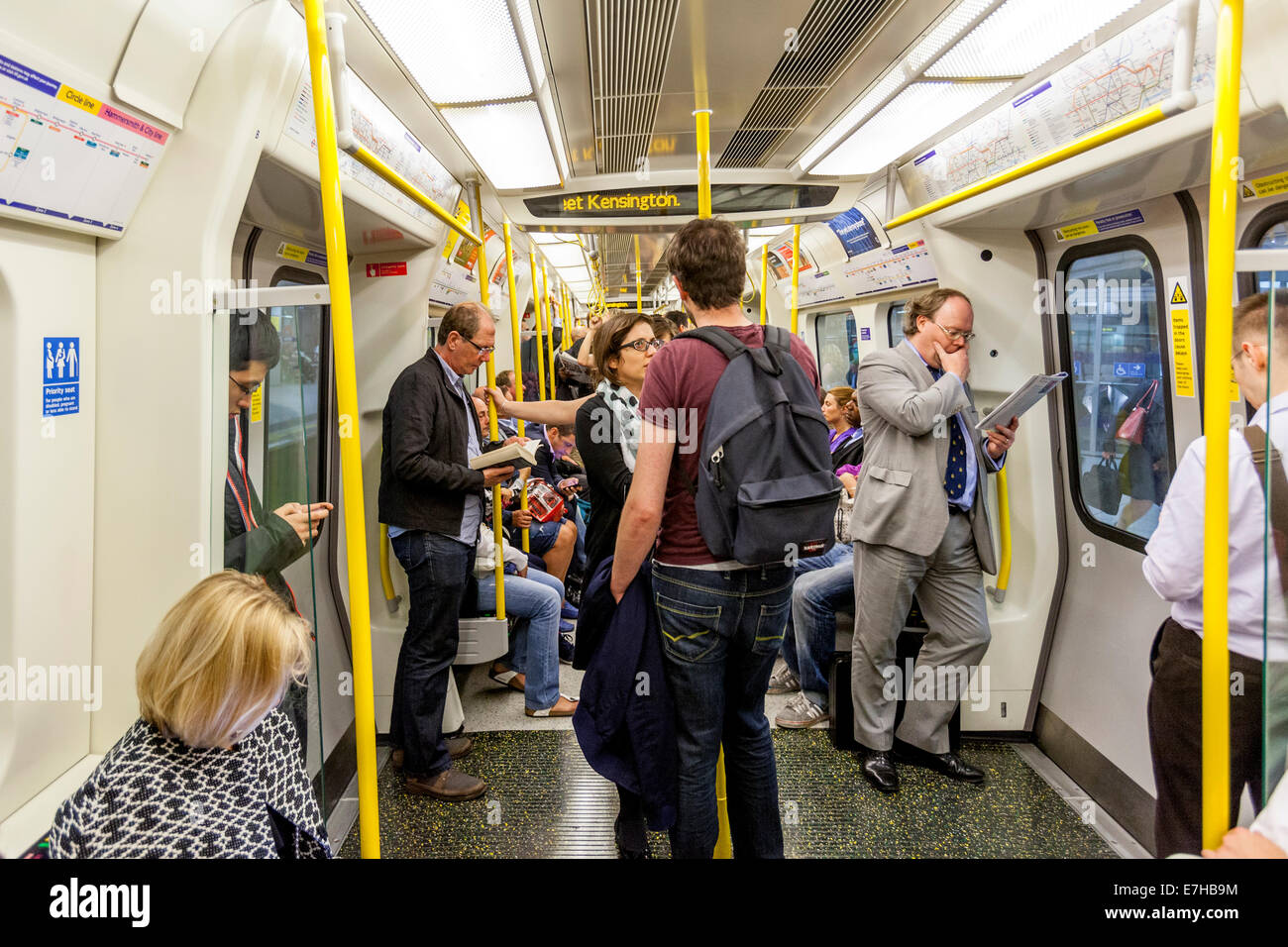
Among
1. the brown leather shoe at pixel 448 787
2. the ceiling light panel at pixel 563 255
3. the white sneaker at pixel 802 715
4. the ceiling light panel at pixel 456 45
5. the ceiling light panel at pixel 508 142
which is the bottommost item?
the brown leather shoe at pixel 448 787

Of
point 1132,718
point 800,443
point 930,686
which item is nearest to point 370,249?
point 800,443

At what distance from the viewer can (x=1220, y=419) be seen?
133 centimetres

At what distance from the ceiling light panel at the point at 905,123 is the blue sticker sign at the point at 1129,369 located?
1369 mm

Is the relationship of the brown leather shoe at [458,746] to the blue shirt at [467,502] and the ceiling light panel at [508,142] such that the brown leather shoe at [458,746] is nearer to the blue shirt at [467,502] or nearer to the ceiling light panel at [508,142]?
the blue shirt at [467,502]

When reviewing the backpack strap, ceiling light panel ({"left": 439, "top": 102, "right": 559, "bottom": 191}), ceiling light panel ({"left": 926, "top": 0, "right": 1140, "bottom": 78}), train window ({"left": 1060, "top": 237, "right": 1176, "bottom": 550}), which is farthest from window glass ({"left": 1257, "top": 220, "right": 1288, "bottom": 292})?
ceiling light panel ({"left": 439, "top": 102, "right": 559, "bottom": 191})

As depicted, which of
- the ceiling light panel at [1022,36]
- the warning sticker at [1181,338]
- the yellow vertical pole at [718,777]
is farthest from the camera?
the warning sticker at [1181,338]

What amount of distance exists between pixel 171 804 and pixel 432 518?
1947 millimetres

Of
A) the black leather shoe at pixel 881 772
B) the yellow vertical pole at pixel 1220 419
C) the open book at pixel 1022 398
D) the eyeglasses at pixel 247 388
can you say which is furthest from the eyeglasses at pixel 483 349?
the yellow vertical pole at pixel 1220 419

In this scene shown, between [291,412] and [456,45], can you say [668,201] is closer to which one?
[456,45]

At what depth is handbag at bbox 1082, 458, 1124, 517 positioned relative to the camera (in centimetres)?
368

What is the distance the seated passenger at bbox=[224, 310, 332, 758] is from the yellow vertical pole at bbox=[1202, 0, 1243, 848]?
194 centimetres

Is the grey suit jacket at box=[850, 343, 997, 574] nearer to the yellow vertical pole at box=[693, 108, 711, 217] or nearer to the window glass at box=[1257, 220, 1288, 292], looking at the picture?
the window glass at box=[1257, 220, 1288, 292]

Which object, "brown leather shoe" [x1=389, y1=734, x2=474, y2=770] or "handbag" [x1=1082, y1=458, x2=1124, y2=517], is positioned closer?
"handbag" [x1=1082, y1=458, x2=1124, y2=517]

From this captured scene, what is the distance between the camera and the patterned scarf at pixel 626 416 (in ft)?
8.91
